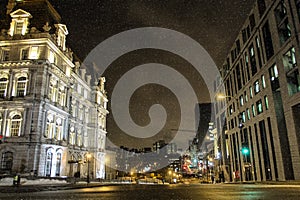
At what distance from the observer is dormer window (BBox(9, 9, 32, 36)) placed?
3969cm

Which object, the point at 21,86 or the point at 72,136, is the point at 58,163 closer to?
the point at 72,136

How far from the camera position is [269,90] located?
112 feet

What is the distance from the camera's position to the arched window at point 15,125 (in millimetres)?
36487

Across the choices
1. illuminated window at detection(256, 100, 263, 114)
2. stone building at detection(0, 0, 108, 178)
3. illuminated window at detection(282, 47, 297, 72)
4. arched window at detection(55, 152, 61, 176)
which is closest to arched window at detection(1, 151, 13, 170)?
stone building at detection(0, 0, 108, 178)

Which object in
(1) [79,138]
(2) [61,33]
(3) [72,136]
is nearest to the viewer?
(2) [61,33]

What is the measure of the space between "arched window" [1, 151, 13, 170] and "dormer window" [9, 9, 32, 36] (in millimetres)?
17980

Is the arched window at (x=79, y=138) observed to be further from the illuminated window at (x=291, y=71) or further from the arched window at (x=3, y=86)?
the illuminated window at (x=291, y=71)

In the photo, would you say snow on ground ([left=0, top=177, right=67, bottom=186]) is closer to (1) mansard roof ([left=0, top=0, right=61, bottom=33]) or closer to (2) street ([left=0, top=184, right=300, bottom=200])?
(2) street ([left=0, top=184, right=300, bottom=200])

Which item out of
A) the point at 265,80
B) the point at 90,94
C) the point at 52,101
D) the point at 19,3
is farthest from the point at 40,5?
the point at 265,80

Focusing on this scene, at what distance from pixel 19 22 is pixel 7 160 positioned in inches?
820

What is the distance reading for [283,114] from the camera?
3272cm

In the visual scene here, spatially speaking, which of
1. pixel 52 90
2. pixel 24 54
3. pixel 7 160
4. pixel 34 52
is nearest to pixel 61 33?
pixel 34 52

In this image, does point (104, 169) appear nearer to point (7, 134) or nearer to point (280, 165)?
point (7, 134)

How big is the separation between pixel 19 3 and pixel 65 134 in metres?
24.2
